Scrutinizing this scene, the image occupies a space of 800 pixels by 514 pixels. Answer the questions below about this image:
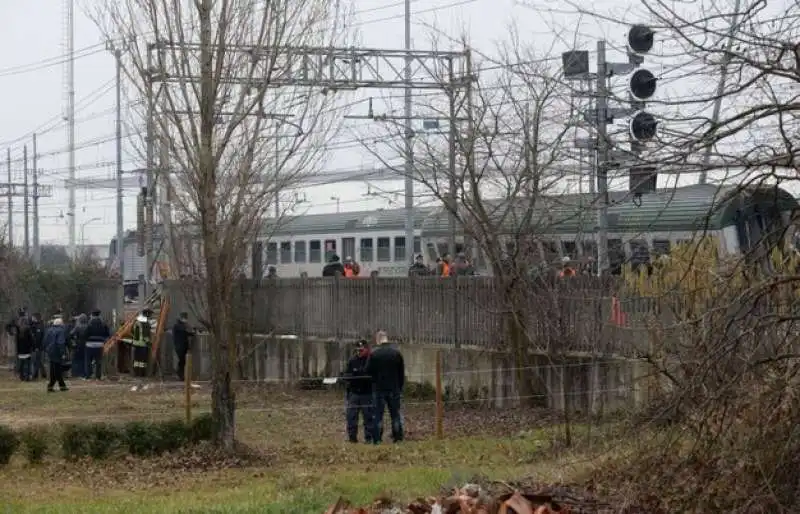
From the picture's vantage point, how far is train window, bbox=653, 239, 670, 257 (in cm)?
1510

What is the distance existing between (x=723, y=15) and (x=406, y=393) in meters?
19.8

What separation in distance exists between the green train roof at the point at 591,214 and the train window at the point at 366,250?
0.42m

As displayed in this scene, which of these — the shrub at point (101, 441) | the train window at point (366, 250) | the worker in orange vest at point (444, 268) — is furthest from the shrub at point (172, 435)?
the train window at point (366, 250)

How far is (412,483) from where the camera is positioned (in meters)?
13.7

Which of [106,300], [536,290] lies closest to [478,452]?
[536,290]

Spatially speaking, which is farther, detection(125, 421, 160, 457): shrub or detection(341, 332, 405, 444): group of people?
detection(341, 332, 405, 444): group of people

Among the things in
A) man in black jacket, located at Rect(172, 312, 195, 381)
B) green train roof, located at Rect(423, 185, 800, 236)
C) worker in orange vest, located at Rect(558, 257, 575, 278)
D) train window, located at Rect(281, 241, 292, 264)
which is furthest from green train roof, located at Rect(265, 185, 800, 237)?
man in black jacket, located at Rect(172, 312, 195, 381)

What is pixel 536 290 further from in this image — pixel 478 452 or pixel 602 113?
pixel 602 113

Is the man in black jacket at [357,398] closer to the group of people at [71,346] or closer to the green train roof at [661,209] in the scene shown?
the green train roof at [661,209]

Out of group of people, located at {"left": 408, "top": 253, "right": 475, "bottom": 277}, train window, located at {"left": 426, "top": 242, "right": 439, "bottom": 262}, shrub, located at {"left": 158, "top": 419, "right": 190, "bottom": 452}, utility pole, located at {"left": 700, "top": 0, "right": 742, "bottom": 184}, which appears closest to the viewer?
utility pole, located at {"left": 700, "top": 0, "right": 742, "bottom": 184}

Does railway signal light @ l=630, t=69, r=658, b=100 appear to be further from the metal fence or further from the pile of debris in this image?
the metal fence

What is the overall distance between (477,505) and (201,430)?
33.6 feet

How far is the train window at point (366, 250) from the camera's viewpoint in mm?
45781

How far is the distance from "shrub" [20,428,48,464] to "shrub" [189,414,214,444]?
6.92 feet
